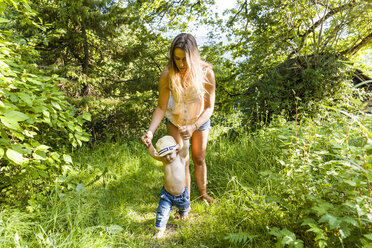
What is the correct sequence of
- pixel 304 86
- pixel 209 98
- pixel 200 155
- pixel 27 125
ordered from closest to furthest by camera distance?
pixel 27 125 < pixel 209 98 < pixel 200 155 < pixel 304 86

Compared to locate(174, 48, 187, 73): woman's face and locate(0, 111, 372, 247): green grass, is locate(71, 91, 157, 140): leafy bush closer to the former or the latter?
locate(0, 111, 372, 247): green grass

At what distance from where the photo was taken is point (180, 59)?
2.30m

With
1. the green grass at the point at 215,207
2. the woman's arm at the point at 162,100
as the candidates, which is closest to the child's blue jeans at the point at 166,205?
the green grass at the point at 215,207

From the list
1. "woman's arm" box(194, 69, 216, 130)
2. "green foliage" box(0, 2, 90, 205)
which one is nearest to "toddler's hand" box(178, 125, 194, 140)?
"woman's arm" box(194, 69, 216, 130)

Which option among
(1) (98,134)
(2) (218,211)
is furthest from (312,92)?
(1) (98,134)

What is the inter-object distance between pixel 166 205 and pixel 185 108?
3.41 feet

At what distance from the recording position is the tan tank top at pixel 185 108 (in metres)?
2.49

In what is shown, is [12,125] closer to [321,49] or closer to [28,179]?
[28,179]

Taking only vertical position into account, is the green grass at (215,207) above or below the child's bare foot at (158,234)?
above

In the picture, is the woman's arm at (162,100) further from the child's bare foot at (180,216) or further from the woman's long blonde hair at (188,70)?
the child's bare foot at (180,216)

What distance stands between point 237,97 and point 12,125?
557 centimetres

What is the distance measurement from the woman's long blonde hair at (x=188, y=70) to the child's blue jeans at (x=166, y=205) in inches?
40.8

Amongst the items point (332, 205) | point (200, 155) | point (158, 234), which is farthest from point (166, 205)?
point (332, 205)

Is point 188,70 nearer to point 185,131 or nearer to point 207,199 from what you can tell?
point 185,131
